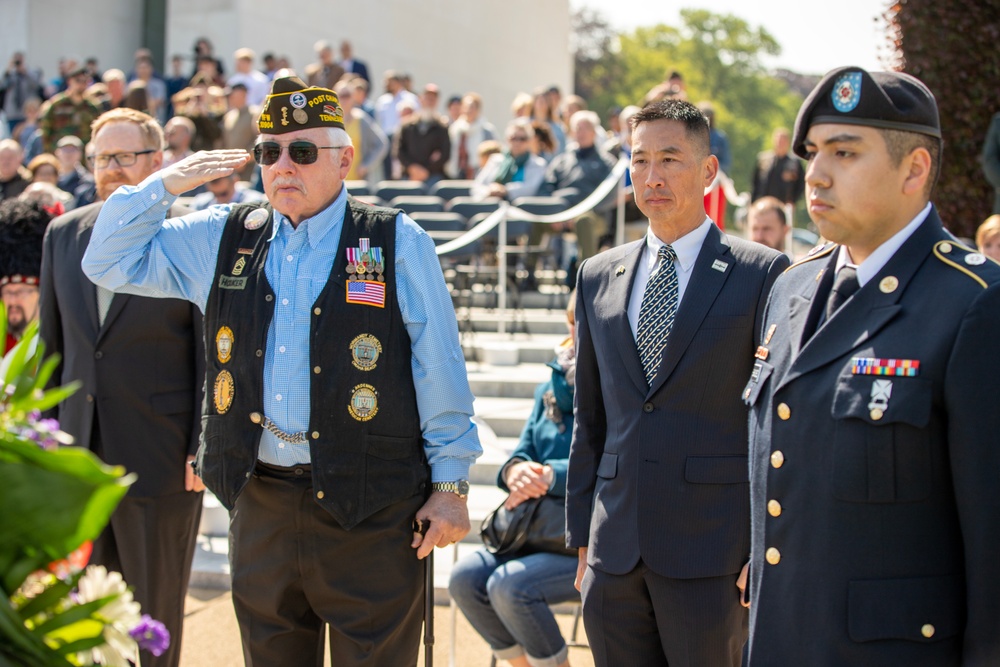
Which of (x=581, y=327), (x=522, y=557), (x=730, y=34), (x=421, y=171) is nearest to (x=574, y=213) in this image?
(x=421, y=171)

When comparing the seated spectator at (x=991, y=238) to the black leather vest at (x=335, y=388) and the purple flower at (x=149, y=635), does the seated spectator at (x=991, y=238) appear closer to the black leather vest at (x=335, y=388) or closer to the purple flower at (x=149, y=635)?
the black leather vest at (x=335, y=388)

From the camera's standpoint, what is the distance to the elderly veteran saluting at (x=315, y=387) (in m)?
3.47

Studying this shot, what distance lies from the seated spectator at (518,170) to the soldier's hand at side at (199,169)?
8.94 metres

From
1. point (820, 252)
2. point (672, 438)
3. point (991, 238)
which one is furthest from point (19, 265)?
point (991, 238)

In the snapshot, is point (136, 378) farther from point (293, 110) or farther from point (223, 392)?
point (293, 110)

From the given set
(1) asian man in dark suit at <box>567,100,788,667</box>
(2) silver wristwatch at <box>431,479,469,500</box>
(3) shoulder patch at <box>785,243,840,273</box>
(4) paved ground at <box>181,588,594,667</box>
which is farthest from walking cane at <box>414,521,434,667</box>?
(3) shoulder patch at <box>785,243,840,273</box>

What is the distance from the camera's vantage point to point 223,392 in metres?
3.56

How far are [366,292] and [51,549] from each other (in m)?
2.07

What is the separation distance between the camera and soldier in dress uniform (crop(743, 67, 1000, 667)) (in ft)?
7.48

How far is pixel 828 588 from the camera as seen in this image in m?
2.44

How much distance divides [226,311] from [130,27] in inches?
939

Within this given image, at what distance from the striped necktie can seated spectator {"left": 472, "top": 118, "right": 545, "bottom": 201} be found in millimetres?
9135

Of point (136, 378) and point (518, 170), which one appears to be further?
point (518, 170)

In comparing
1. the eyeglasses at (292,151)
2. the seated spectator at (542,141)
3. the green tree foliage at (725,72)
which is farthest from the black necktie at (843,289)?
the green tree foliage at (725,72)
